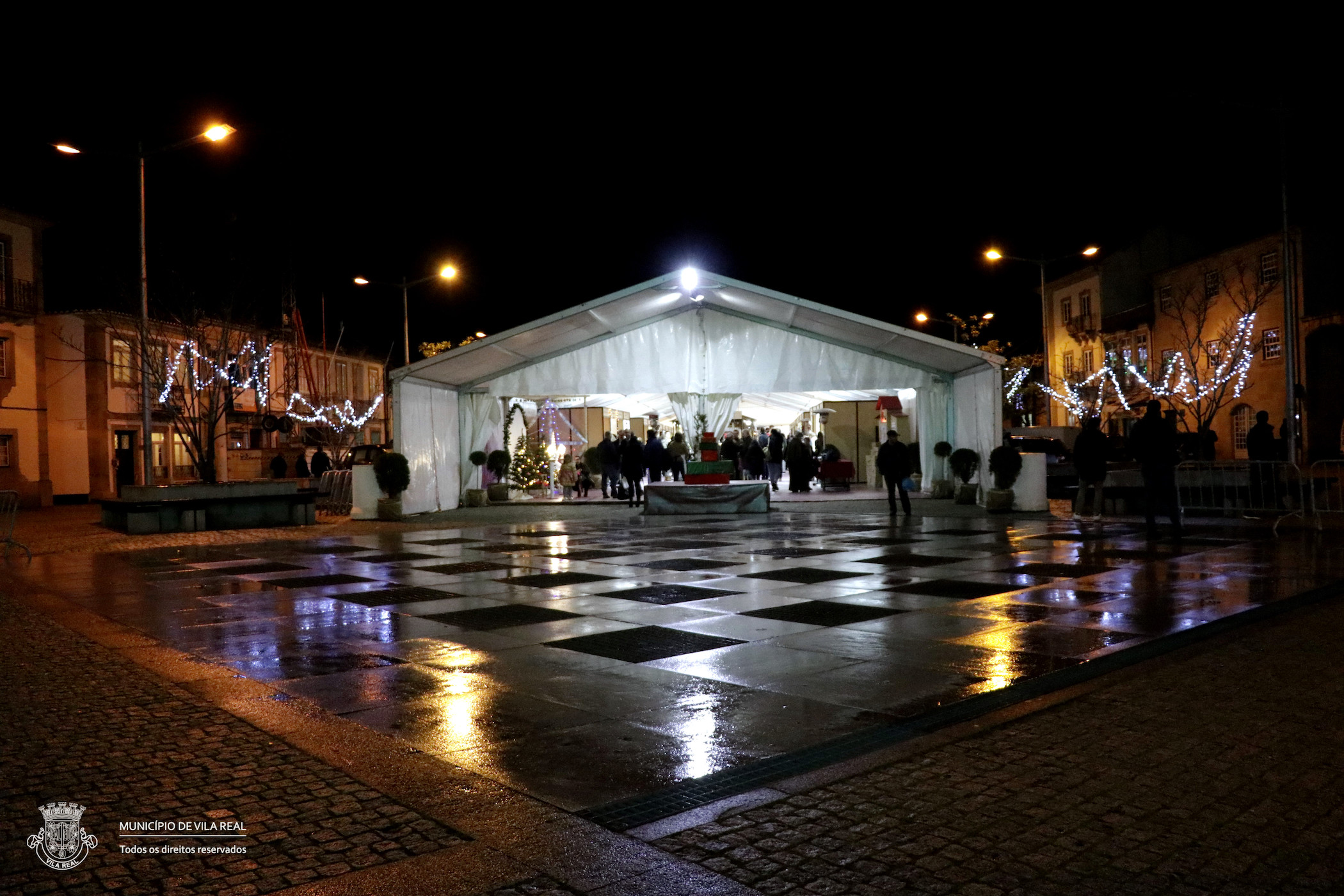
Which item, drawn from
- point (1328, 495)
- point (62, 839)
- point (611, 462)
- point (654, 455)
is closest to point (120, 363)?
point (611, 462)

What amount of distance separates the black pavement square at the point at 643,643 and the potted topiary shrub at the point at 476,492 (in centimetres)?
1760

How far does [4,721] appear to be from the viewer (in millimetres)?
5324

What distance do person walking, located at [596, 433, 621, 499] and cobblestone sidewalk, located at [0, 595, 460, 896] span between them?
65.0 ft

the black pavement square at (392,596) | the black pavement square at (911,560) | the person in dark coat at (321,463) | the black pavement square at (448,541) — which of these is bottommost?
the black pavement square at (911,560)

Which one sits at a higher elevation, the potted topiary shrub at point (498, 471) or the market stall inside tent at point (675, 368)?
the market stall inside tent at point (675, 368)

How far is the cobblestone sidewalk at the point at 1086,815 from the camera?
130 inches

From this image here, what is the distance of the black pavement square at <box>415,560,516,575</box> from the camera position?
466 inches

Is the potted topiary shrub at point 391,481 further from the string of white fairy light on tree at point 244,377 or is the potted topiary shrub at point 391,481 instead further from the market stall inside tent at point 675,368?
the string of white fairy light on tree at point 244,377

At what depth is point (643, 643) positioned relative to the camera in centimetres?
733

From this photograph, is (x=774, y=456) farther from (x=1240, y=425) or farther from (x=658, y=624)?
(x=1240, y=425)

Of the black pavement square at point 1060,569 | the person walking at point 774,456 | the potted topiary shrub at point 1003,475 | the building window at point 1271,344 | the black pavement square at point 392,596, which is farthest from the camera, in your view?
the building window at point 1271,344

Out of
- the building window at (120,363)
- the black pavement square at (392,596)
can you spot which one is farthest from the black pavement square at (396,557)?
the building window at (120,363)

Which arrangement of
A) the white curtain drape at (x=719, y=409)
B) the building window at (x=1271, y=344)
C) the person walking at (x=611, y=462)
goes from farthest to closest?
1. the building window at (x=1271, y=344)
2. the person walking at (x=611, y=462)
3. the white curtain drape at (x=719, y=409)

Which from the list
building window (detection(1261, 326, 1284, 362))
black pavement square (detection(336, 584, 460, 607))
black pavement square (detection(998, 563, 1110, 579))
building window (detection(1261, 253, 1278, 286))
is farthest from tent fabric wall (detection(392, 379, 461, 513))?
building window (detection(1261, 326, 1284, 362))
